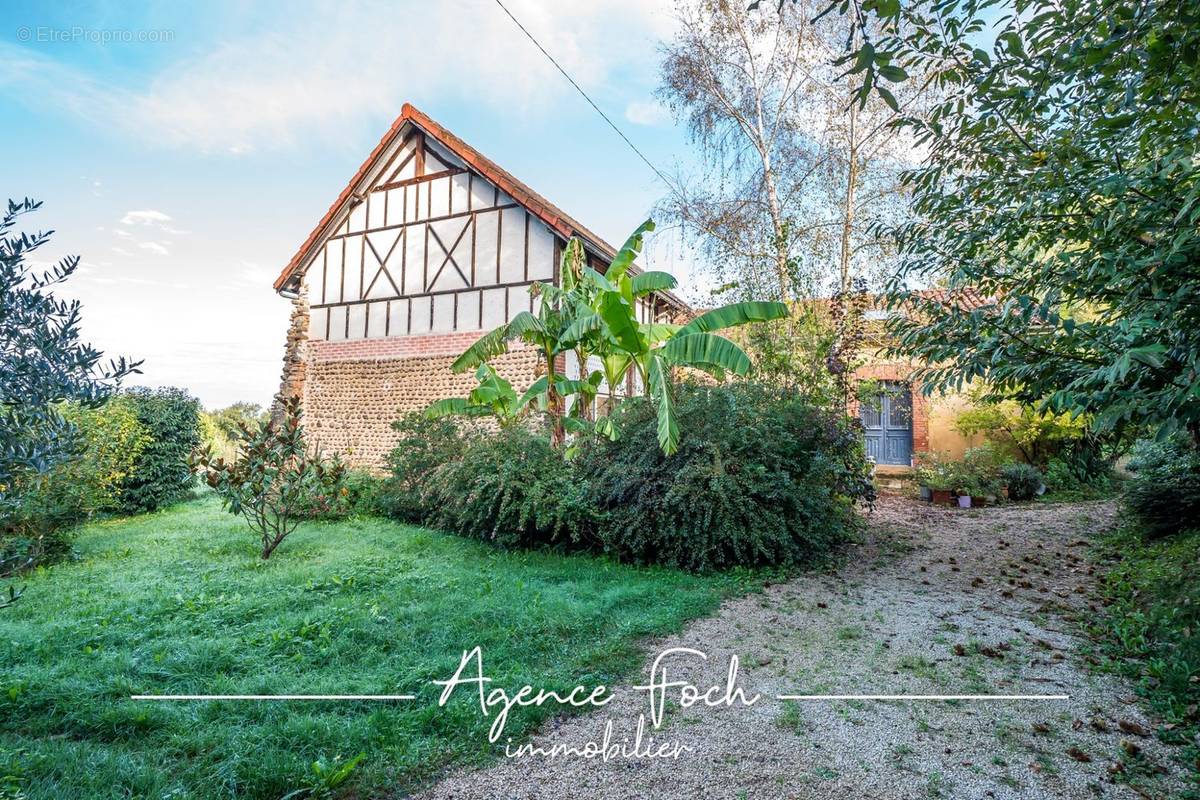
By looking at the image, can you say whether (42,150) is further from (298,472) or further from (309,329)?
(309,329)

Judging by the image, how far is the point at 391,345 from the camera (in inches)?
549

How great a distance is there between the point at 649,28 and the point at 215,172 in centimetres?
974

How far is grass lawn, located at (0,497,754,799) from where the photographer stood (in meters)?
2.68

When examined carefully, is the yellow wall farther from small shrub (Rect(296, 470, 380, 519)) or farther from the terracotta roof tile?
small shrub (Rect(296, 470, 380, 519))

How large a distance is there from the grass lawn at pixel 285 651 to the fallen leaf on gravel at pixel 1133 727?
8.75ft

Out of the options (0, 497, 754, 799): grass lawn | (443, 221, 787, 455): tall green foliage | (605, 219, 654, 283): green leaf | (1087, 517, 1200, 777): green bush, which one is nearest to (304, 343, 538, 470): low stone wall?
(443, 221, 787, 455): tall green foliage

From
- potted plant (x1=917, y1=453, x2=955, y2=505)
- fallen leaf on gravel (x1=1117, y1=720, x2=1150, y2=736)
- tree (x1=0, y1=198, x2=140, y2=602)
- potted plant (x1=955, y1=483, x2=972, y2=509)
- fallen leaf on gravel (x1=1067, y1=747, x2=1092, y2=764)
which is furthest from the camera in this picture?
potted plant (x1=917, y1=453, x2=955, y2=505)

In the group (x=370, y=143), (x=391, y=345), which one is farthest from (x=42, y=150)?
(x=370, y=143)

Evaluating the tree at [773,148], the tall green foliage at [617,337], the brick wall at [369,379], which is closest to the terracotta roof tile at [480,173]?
the brick wall at [369,379]

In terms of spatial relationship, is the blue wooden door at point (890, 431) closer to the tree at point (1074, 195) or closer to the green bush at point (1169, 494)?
the green bush at point (1169, 494)

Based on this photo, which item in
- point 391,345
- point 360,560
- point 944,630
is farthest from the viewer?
point 391,345

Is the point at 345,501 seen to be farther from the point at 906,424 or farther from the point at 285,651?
the point at 906,424

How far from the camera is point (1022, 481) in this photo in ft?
38.1

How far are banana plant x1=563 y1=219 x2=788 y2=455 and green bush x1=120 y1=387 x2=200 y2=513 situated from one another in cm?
767
